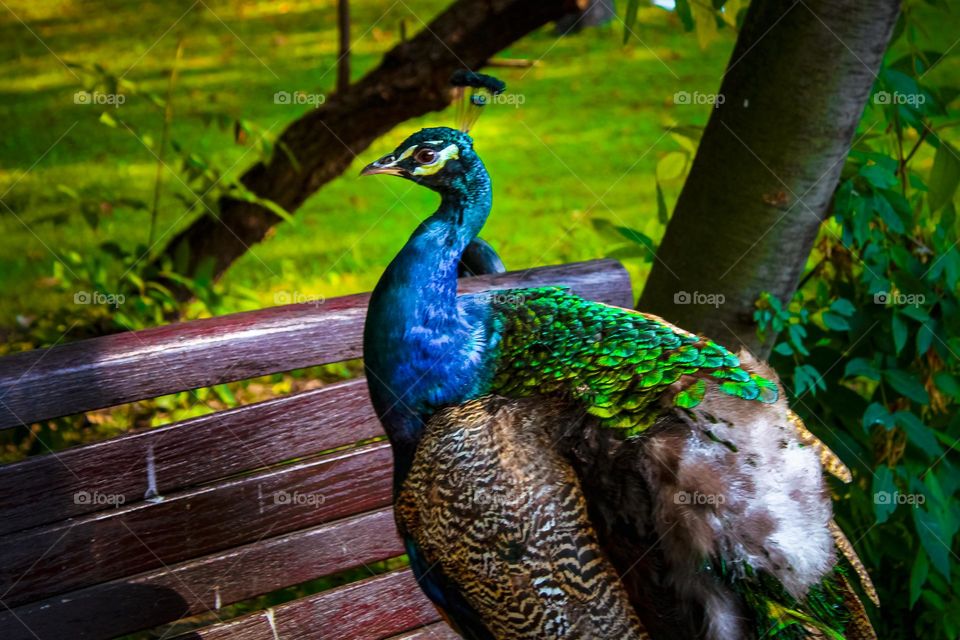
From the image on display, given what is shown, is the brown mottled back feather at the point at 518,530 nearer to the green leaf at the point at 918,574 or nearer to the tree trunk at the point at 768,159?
the tree trunk at the point at 768,159

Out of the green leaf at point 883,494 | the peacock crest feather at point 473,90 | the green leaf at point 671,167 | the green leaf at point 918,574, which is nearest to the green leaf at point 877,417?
the green leaf at point 883,494

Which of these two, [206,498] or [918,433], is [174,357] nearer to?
[206,498]

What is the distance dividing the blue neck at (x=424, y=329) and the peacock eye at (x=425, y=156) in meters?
0.08

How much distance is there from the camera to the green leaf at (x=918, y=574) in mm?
2996

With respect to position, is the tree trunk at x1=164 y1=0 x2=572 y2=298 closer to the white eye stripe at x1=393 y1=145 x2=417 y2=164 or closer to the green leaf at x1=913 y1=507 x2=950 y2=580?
the white eye stripe at x1=393 y1=145 x2=417 y2=164

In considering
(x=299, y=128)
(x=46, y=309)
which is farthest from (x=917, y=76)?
(x=46, y=309)

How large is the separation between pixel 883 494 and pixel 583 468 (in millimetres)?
1364

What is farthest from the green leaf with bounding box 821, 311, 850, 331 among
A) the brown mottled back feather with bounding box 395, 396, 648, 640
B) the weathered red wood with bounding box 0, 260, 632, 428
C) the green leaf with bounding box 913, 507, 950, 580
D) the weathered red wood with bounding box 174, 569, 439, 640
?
the weathered red wood with bounding box 174, 569, 439, 640

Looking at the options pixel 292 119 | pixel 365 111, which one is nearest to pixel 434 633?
pixel 365 111

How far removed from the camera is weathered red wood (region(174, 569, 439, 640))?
2.39 meters

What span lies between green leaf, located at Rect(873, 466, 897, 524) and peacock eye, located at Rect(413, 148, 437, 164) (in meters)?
1.67

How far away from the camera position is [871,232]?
318 cm

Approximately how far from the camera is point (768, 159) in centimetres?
298

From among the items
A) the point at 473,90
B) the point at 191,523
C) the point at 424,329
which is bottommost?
the point at 191,523
